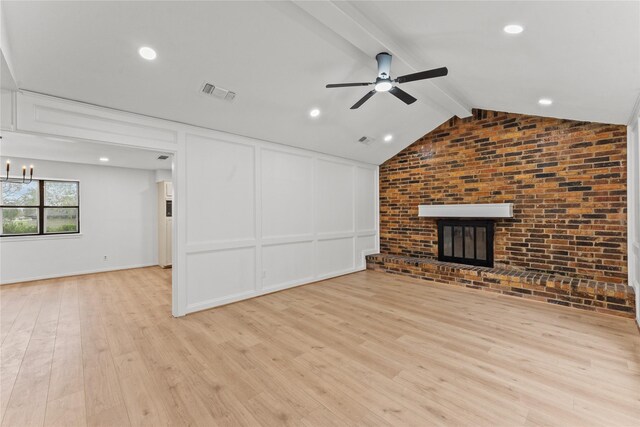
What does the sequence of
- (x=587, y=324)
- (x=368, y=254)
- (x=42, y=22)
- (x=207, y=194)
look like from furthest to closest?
(x=368, y=254) → (x=207, y=194) → (x=587, y=324) → (x=42, y=22)

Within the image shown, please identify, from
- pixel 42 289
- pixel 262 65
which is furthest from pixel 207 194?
pixel 42 289

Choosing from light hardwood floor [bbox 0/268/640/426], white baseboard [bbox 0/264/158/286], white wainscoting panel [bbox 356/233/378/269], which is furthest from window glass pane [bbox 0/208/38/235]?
white wainscoting panel [bbox 356/233/378/269]

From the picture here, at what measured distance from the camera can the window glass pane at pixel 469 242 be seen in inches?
199

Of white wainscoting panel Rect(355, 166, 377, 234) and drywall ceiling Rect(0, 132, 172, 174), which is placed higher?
drywall ceiling Rect(0, 132, 172, 174)

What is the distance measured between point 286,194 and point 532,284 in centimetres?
388

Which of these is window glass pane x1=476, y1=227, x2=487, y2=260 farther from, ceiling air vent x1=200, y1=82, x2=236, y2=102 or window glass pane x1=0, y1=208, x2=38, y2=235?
window glass pane x1=0, y1=208, x2=38, y2=235

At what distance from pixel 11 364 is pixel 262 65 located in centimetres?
350

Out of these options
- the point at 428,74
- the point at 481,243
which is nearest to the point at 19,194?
the point at 428,74

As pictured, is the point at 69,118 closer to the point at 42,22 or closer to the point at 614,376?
the point at 42,22

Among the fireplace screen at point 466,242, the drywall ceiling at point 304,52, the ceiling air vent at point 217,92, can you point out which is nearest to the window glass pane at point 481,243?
the fireplace screen at point 466,242

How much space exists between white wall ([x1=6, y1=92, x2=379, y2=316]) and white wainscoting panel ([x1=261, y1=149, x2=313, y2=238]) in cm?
2

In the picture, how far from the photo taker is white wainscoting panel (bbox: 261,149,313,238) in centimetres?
454

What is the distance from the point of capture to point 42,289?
4.84 meters

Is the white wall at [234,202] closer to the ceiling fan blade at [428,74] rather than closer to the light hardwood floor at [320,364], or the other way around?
the light hardwood floor at [320,364]
